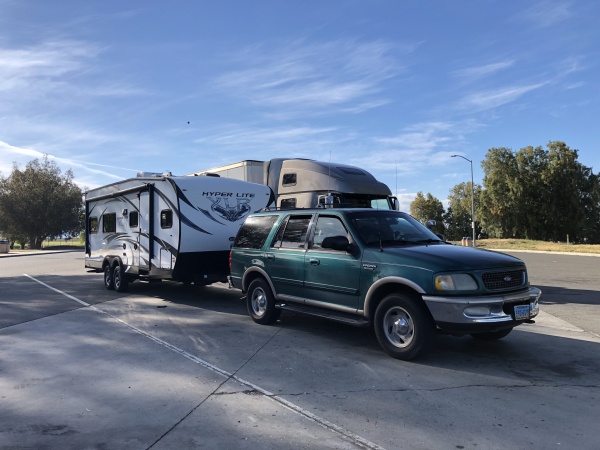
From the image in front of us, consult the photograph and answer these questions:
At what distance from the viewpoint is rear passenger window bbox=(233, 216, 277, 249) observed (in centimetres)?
842

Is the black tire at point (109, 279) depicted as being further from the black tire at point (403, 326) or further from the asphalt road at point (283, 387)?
the black tire at point (403, 326)

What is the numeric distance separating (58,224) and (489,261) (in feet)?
170

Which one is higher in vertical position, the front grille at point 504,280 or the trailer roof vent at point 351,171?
the trailer roof vent at point 351,171

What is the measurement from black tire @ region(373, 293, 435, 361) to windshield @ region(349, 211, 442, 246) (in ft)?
3.05

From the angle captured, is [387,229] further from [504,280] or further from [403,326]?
[504,280]

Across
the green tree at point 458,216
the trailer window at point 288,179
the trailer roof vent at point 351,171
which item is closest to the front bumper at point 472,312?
the trailer roof vent at point 351,171

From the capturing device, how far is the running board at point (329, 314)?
20.9ft

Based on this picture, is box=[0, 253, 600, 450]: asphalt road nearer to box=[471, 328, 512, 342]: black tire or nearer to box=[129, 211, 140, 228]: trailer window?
box=[471, 328, 512, 342]: black tire

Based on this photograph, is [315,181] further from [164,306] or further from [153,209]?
[164,306]

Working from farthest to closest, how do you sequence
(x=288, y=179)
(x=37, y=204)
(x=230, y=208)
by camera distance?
(x=37, y=204), (x=288, y=179), (x=230, y=208)

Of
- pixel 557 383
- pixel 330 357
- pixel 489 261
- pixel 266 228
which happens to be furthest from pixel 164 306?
pixel 557 383

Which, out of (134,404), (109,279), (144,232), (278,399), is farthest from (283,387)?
(109,279)

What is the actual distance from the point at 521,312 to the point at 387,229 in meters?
2.09

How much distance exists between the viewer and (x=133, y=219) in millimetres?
12219
